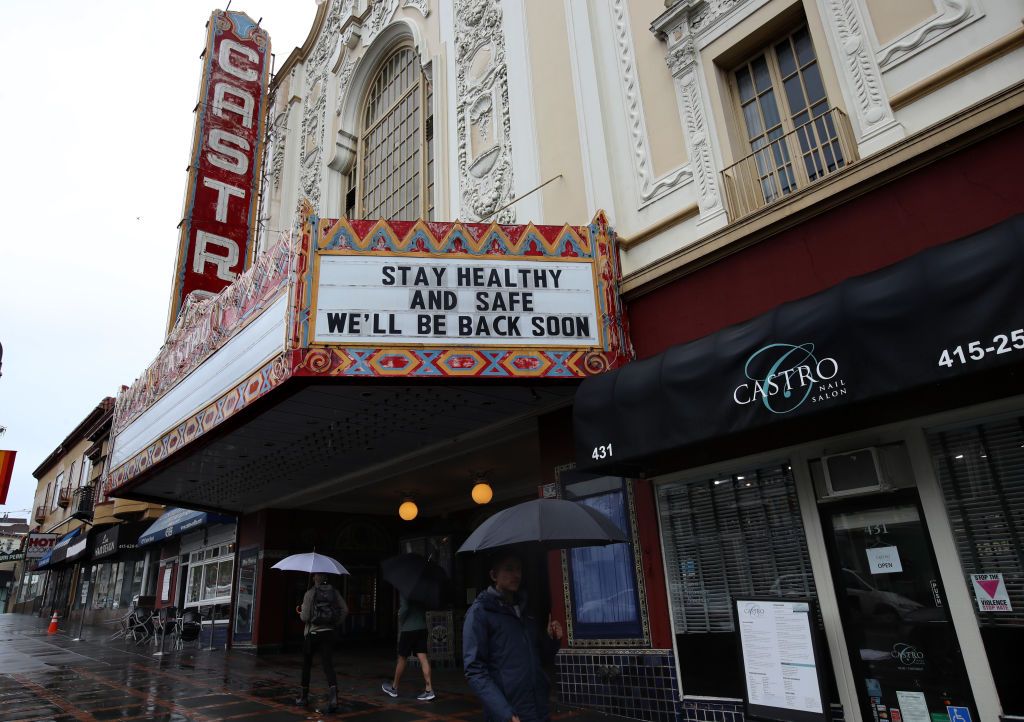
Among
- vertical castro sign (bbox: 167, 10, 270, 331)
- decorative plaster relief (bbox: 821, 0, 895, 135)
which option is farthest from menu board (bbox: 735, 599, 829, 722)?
vertical castro sign (bbox: 167, 10, 270, 331)

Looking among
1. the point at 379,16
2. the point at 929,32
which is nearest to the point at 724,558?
the point at 929,32

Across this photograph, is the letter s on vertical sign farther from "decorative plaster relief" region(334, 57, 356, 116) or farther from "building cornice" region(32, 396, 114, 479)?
"building cornice" region(32, 396, 114, 479)

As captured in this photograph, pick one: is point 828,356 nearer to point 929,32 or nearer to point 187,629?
point 929,32

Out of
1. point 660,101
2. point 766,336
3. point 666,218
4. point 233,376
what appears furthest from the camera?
point 233,376

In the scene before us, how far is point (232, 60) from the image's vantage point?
16812 mm

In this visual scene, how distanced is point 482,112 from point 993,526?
931 centimetres

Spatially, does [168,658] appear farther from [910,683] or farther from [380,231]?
[910,683]

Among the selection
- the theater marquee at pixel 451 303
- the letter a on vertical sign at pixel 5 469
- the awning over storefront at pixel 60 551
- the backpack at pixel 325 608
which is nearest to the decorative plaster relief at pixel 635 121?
the theater marquee at pixel 451 303

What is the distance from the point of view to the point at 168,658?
14492 millimetres

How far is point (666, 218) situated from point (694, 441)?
10.7 feet

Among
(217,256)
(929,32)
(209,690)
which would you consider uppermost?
(217,256)

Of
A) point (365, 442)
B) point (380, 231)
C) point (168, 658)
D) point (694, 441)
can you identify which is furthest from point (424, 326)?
point (168, 658)

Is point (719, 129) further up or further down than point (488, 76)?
further down

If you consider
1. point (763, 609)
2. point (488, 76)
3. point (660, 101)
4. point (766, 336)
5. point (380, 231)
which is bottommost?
point (763, 609)
